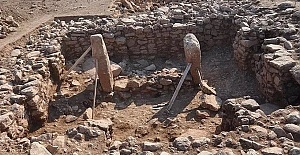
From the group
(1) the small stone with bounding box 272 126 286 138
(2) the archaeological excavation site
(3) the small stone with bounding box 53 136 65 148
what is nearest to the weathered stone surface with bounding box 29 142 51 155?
(2) the archaeological excavation site

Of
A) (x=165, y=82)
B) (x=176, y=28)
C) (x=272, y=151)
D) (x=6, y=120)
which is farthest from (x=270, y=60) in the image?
(x=6, y=120)

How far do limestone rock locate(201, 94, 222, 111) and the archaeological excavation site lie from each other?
0.03 meters

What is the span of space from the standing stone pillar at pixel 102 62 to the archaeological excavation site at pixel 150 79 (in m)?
0.02

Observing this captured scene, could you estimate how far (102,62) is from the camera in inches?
342

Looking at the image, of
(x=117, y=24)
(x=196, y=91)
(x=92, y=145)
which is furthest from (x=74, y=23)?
(x=92, y=145)

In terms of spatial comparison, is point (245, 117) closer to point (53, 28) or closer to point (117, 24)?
point (117, 24)

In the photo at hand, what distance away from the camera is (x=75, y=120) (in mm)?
8273

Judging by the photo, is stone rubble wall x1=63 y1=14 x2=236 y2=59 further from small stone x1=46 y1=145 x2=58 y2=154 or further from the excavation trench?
small stone x1=46 y1=145 x2=58 y2=154

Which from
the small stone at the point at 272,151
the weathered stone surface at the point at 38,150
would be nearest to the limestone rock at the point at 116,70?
the weathered stone surface at the point at 38,150

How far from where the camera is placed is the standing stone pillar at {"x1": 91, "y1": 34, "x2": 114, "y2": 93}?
8.48 meters

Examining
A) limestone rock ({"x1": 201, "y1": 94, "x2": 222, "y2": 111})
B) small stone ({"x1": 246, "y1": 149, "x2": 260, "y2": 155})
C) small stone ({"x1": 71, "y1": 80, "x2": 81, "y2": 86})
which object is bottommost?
limestone rock ({"x1": 201, "y1": 94, "x2": 222, "y2": 111})

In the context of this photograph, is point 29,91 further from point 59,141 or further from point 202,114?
point 202,114

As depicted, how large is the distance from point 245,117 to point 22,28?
7041 millimetres

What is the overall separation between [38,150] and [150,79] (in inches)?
172
